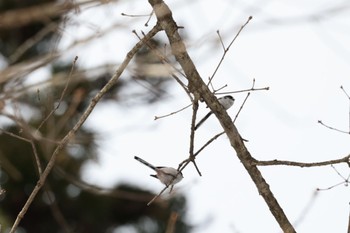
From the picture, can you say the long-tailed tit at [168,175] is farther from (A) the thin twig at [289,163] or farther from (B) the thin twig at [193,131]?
(A) the thin twig at [289,163]

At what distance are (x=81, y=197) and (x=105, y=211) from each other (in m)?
0.32

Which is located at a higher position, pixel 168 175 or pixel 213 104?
pixel 213 104

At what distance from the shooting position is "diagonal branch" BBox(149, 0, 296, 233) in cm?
195

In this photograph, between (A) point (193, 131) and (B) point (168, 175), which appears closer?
(A) point (193, 131)

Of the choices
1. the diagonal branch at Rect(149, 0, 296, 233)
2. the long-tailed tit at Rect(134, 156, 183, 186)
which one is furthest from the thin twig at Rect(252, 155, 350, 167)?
the long-tailed tit at Rect(134, 156, 183, 186)

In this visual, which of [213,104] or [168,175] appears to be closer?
[213,104]

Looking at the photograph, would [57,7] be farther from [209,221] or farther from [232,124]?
[209,221]

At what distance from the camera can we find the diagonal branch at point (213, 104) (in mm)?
1952

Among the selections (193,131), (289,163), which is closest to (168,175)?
(193,131)

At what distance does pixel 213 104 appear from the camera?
1.98 meters

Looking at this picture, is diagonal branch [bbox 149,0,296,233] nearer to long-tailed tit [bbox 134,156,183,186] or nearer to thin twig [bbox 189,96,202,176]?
thin twig [bbox 189,96,202,176]

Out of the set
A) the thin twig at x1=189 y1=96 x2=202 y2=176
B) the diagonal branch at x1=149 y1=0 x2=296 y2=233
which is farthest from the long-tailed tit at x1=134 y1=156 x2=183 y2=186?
the diagonal branch at x1=149 y1=0 x2=296 y2=233

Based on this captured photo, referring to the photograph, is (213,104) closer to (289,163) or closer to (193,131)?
(193,131)

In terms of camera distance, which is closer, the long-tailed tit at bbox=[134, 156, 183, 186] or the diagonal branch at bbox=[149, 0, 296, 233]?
the diagonal branch at bbox=[149, 0, 296, 233]
